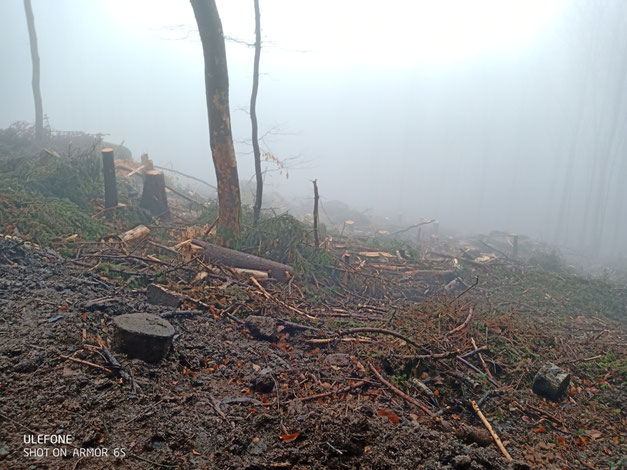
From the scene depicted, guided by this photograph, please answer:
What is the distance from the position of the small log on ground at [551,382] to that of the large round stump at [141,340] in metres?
4.15

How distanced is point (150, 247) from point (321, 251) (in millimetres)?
3687

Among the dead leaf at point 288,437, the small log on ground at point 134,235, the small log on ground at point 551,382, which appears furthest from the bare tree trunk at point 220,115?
the small log on ground at point 551,382

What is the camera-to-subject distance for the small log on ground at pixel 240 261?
23.4 ft

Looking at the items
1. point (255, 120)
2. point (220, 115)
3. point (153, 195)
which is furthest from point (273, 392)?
point (153, 195)

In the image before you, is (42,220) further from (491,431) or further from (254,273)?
(491,431)

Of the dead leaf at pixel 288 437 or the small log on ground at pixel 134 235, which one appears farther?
the small log on ground at pixel 134 235

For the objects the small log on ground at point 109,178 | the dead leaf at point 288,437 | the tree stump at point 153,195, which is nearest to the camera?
the dead leaf at point 288,437

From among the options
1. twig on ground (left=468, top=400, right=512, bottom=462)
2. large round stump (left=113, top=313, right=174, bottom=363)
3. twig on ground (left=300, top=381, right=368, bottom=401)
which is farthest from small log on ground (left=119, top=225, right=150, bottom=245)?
twig on ground (left=468, top=400, right=512, bottom=462)

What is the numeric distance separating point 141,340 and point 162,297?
1881mm

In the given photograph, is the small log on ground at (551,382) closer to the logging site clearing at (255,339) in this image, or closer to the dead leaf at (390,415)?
the logging site clearing at (255,339)

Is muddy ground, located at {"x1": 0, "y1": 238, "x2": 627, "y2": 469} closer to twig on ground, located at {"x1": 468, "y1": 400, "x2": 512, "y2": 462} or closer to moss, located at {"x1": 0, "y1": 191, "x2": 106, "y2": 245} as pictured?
twig on ground, located at {"x1": 468, "y1": 400, "x2": 512, "y2": 462}

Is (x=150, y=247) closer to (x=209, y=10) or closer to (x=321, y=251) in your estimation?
(x=321, y=251)

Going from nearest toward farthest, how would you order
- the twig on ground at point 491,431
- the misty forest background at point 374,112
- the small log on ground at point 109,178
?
the twig on ground at point 491,431
the small log on ground at point 109,178
the misty forest background at point 374,112

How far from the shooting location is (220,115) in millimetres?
8008
